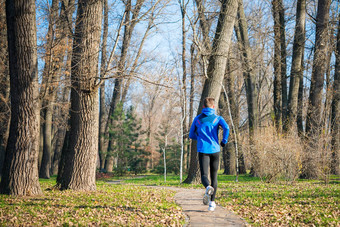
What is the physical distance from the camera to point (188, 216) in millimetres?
6145

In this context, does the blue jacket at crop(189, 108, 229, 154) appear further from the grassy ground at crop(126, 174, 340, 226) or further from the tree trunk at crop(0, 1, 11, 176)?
the tree trunk at crop(0, 1, 11, 176)

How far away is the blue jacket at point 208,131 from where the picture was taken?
20.7ft

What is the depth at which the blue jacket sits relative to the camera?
6.30 m

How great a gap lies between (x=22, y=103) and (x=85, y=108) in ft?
5.95

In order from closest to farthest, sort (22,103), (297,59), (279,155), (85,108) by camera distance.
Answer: (22,103) < (85,108) < (279,155) < (297,59)

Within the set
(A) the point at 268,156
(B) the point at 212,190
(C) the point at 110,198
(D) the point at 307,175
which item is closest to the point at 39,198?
(C) the point at 110,198

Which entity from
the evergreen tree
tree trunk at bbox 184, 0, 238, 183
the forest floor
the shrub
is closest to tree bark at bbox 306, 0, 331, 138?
the shrub

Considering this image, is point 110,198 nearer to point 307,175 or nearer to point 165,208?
point 165,208

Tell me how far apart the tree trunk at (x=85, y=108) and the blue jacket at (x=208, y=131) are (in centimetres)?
428

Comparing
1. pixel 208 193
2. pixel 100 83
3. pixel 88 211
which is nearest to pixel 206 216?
pixel 208 193

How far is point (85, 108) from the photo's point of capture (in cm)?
971

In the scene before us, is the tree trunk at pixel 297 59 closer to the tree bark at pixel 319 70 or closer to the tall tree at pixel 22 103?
the tree bark at pixel 319 70

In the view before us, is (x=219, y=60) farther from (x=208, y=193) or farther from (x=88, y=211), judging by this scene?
(x=88, y=211)

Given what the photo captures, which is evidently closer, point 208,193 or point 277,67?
point 208,193
